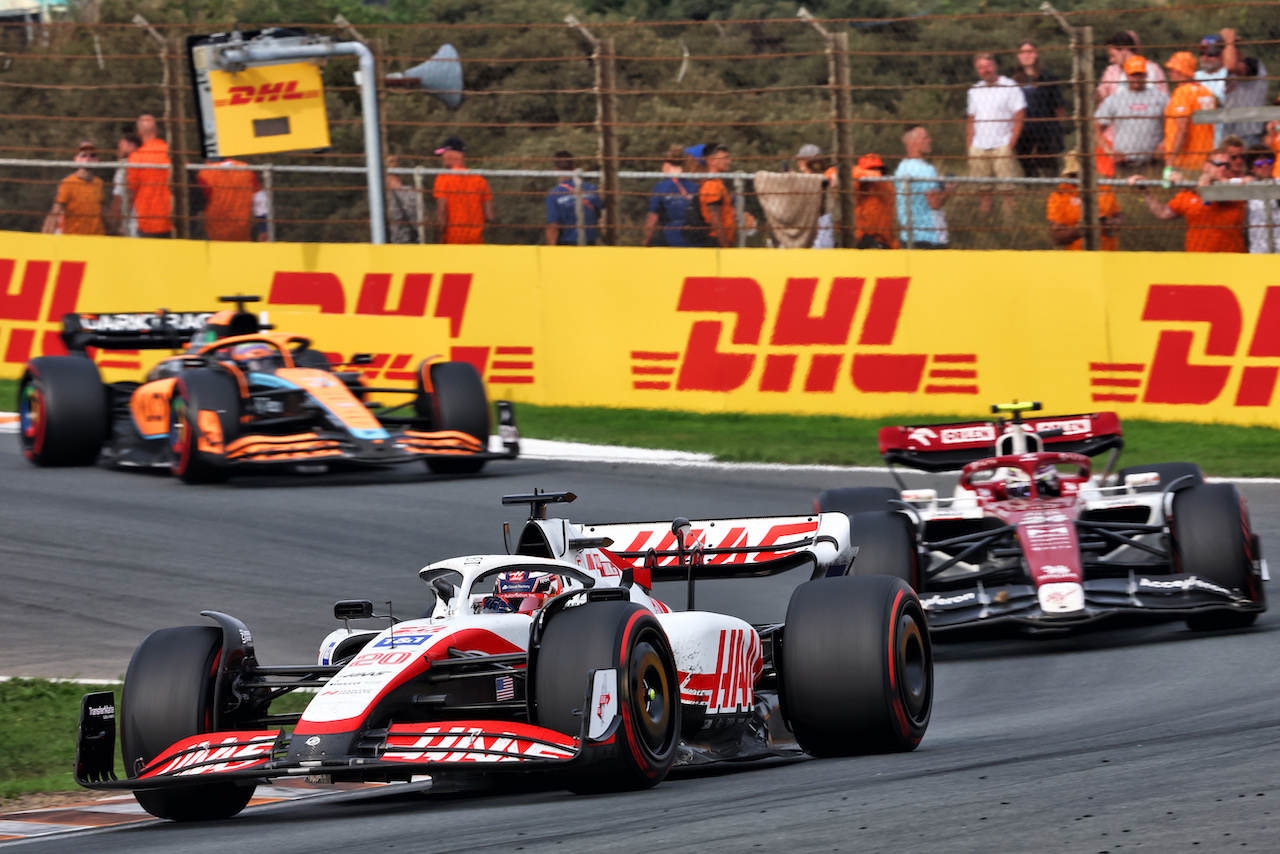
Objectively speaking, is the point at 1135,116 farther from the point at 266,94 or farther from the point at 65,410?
the point at 65,410

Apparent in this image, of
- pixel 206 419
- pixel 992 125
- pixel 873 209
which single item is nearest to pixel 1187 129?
pixel 992 125

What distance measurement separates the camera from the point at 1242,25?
1877cm

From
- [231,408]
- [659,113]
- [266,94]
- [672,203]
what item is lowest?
[231,408]

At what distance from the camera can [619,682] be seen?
5891mm

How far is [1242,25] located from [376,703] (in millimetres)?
15184

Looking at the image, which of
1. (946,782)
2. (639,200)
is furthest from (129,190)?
(946,782)

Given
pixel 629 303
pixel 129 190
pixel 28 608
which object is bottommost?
pixel 28 608

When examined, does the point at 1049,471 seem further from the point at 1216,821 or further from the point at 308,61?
the point at 308,61

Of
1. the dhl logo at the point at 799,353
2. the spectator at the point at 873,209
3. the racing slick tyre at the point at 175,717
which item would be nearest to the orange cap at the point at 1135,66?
the spectator at the point at 873,209

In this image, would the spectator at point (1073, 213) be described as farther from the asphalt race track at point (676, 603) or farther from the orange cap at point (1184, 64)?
the asphalt race track at point (676, 603)

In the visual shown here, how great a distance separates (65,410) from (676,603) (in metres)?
5.76

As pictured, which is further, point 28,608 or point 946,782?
point 28,608

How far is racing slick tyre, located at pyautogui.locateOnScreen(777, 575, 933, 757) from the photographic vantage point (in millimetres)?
6656

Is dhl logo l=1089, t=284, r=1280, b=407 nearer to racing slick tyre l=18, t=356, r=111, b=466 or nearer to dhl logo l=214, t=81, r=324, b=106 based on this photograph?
racing slick tyre l=18, t=356, r=111, b=466
